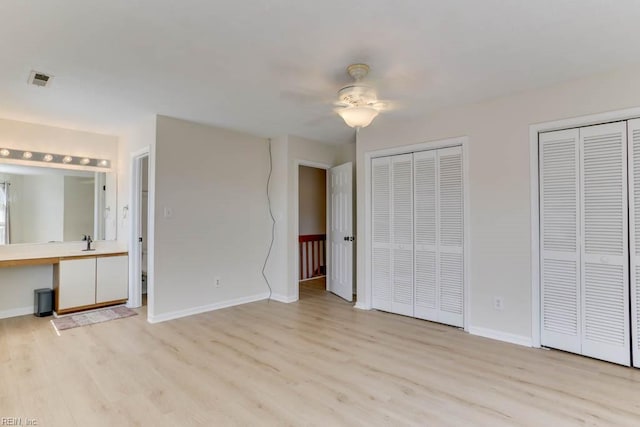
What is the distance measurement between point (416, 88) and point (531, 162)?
126 cm

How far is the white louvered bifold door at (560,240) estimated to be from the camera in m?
2.98

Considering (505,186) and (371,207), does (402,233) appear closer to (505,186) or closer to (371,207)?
(371,207)

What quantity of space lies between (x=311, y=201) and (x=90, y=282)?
152 inches

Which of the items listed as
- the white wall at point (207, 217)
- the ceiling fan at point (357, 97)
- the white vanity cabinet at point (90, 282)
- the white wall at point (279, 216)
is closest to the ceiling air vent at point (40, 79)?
the white wall at point (207, 217)

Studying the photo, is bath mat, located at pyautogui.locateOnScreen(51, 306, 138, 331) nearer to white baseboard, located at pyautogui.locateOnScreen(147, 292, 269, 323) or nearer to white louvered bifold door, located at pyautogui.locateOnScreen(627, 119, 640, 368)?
white baseboard, located at pyautogui.locateOnScreen(147, 292, 269, 323)

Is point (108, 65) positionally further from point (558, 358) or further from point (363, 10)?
point (558, 358)

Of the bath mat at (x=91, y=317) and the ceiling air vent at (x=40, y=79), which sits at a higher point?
the ceiling air vent at (x=40, y=79)

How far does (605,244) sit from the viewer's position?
9.32ft

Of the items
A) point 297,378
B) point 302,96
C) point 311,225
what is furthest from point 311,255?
point 297,378

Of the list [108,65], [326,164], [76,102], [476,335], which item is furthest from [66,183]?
[476,335]

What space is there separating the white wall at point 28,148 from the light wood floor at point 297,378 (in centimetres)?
43

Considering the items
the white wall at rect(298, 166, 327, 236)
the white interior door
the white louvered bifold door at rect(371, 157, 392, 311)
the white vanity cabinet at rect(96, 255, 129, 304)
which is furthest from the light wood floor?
the white wall at rect(298, 166, 327, 236)

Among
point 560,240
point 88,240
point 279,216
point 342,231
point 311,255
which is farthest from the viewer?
point 311,255

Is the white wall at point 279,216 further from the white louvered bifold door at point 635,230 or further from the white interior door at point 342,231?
the white louvered bifold door at point 635,230
